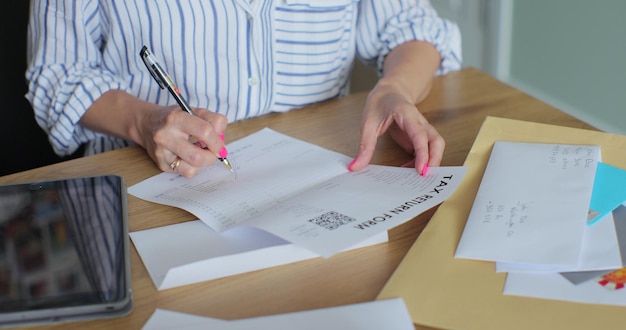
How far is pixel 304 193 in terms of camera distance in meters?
0.84

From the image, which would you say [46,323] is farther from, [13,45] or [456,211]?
[13,45]

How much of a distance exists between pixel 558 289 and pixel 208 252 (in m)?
0.34

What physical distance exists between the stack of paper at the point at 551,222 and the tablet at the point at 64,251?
1.13ft

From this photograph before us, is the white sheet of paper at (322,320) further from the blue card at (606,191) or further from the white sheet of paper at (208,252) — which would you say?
the blue card at (606,191)

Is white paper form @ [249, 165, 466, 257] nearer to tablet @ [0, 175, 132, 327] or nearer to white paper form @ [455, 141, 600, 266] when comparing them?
white paper form @ [455, 141, 600, 266]

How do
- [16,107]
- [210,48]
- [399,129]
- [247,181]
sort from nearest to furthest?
1. [247,181]
2. [399,129]
3. [210,48]
4. [16,107]

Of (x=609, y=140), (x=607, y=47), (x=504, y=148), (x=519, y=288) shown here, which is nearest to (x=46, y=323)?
(x=519, y=288)

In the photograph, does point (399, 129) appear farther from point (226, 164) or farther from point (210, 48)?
point (210, 48)

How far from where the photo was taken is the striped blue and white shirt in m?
1.12

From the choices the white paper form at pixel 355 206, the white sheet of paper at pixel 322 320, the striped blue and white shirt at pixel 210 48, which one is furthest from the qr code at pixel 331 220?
Result: the striped blue and white shirt at pixel 210 48

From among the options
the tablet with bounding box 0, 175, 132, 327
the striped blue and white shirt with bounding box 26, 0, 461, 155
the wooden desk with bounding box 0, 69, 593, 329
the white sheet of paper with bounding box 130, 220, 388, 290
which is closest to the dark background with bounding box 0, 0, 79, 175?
the striped blue and white shirt with bounding box 26, 0, 461, 155

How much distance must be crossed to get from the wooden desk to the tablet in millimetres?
22

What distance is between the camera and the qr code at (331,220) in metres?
0.75

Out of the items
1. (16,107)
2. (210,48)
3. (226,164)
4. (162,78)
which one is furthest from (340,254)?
(16,107)
